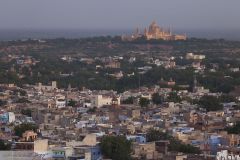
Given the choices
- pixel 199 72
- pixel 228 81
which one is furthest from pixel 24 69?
pixel 228 81

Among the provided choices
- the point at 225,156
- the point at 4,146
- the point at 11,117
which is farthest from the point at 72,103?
the point at 225,156

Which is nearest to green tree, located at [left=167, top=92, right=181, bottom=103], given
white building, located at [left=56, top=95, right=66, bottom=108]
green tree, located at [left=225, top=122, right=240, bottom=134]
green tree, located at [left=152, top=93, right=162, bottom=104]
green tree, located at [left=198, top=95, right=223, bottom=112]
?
green tree, located at [left=152, top=93, right=162, bottom=104]

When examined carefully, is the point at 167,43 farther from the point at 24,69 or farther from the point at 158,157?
the point at 158,157

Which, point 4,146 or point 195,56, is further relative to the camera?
point 195,56

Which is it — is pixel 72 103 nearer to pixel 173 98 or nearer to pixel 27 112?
pixel 27 112

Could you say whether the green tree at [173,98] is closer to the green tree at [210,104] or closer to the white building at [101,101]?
the green tree at [210,104]
